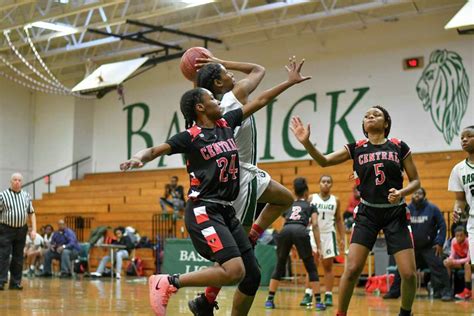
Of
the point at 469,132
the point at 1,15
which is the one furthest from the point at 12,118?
the point at 469,132

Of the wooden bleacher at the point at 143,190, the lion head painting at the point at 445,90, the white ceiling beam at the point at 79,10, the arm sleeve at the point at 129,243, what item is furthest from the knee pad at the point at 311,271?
the lion head painting at the point at 445,90

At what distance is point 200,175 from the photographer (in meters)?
5.45

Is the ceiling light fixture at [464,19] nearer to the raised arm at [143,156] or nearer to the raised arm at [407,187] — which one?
the raised arm at [407,187]

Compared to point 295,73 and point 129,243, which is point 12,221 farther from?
point 295,73

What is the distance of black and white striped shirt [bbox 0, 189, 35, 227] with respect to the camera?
1270 centimetres

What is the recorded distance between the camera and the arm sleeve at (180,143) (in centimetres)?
539

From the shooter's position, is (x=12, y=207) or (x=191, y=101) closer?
(x=191, y=101)

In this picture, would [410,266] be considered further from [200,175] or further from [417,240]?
[417,240]

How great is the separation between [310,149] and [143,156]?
1.78m

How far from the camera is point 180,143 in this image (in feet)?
17.8

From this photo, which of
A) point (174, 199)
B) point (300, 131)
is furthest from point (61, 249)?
point (300, 131)

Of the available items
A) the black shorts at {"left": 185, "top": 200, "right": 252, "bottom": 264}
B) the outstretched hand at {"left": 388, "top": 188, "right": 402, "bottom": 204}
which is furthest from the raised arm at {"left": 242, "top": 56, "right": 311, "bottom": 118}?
the outstretched hand at {"left": 388, "top": 188, "right": 402, "bottom": 204}

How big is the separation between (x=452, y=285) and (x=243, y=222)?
7.93 meters

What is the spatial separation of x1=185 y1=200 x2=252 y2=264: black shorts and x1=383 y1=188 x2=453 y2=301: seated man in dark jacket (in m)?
7.29
